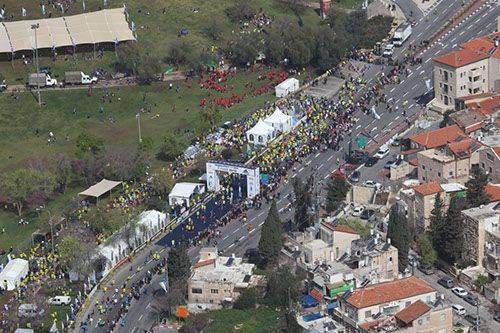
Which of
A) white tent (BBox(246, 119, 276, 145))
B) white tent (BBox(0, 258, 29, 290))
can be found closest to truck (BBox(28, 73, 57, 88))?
white tent (BBox(246, 119, 276, 145))

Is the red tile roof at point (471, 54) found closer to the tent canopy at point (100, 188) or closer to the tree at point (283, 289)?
the tent canopy at point (100, 188)

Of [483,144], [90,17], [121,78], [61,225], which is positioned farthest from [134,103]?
[483,144]

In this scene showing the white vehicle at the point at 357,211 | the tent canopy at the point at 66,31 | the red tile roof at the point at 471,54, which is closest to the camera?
the white vehicle at the point at 357,211

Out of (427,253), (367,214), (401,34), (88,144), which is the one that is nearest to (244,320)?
(427,253)

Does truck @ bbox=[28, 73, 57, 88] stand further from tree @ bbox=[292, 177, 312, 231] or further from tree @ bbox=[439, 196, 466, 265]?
tree @ bbox=[439, 196, 466, 265]

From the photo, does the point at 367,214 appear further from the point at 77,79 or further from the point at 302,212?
the point at 77,79

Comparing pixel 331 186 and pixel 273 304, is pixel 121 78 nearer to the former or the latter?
pixel 331 186

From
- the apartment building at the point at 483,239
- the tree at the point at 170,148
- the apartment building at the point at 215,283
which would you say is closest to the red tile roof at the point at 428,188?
the apartment building at the point at 483,239
